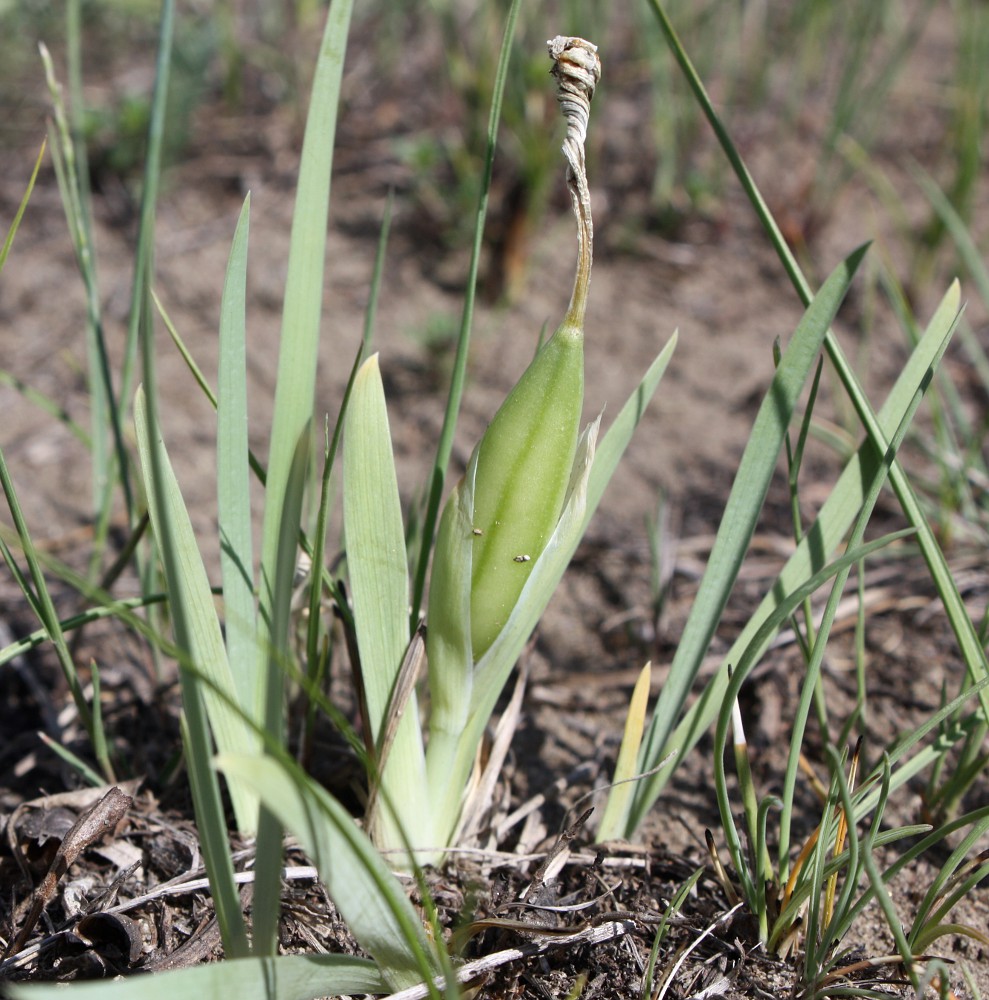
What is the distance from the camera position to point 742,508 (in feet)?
2.55

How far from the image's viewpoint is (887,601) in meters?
1.26

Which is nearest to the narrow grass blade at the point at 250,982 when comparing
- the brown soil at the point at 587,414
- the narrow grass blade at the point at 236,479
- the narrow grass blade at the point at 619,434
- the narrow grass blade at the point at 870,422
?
the brown soil at the point at 587,414

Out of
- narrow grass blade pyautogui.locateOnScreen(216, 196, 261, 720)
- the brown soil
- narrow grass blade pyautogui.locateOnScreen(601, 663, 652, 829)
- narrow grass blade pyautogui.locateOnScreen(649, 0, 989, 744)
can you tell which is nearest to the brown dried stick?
the brown soil

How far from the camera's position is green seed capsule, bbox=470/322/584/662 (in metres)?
0.68

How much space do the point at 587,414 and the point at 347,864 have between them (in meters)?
1.18

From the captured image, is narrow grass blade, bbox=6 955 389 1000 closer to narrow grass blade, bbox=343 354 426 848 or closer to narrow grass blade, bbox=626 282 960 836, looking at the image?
narrow grass blade, bbox=343 354 426 848

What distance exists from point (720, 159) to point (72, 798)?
175cm

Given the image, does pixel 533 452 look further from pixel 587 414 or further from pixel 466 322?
pixel 587 414

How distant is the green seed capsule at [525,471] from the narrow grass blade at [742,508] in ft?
0.52

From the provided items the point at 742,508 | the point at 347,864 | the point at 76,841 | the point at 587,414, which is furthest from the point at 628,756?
the point at 587,414

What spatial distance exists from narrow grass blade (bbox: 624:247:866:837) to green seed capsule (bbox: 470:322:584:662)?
158 mm

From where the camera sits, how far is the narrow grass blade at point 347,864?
0.47 metres

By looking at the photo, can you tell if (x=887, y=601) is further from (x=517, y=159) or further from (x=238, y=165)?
(x=238, y=165)

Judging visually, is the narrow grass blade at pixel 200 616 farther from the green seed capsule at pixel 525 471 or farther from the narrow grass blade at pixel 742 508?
the narrow grass blade at pixel 742 508
